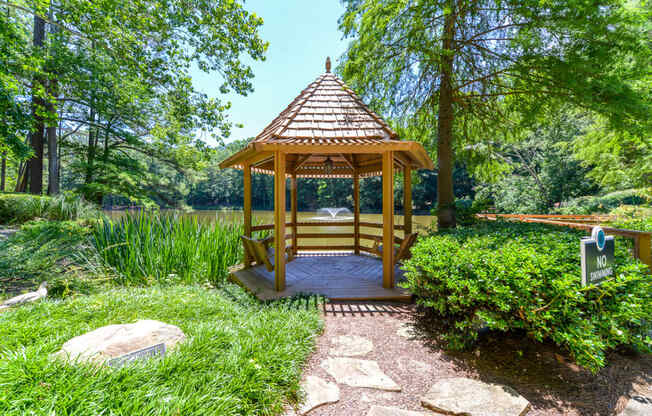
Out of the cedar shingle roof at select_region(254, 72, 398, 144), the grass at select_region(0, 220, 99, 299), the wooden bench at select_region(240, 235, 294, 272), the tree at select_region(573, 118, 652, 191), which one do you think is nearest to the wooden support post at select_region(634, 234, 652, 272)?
the cedar shingle roof at select_region(254, 72, 398, 144)

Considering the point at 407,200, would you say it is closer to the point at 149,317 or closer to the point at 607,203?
the point at 149,317

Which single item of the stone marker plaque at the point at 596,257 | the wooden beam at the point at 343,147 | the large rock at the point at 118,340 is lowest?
the large rock at the point at 118,340

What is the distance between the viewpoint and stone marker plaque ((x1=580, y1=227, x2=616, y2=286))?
1.79 metres

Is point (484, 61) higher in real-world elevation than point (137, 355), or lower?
higher

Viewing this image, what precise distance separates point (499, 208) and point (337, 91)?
50.6ft

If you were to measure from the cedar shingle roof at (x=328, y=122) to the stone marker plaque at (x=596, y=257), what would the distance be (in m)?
2.61

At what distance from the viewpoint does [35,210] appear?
7.94 m

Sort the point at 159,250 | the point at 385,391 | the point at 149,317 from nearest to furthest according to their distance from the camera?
the point at 385,391 → the point at 149,317 → the point at 159,250

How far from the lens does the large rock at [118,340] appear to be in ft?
6.22

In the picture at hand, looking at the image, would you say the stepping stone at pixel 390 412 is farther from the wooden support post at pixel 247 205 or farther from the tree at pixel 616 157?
the tree at pixel 616 157

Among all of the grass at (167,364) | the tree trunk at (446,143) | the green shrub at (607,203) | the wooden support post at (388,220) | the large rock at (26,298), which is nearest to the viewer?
the grass at (167,364)

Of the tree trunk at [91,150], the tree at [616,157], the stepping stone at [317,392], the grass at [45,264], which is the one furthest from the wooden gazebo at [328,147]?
the tree trunk at [91,150]

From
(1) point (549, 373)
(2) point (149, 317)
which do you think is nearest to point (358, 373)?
(1) point (549, 373)

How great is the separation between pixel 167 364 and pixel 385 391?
5.02ft
